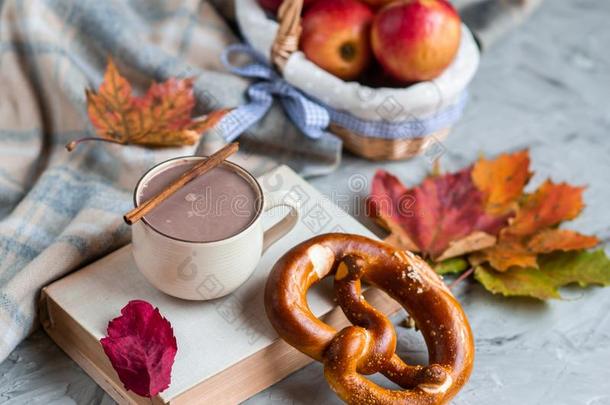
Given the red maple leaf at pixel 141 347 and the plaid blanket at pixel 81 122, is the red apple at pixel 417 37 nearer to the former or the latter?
the plaid blanket at pixel 81 122

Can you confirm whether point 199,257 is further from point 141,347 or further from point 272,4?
point 272,4

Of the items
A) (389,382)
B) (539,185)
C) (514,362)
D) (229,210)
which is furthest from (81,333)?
(539,185)

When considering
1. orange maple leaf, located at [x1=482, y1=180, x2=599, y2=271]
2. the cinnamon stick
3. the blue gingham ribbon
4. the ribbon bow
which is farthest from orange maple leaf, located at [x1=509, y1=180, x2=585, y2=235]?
the cinnamon stick

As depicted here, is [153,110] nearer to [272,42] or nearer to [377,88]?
[272,42]

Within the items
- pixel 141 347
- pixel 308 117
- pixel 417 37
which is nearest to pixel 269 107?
pixel 308 117

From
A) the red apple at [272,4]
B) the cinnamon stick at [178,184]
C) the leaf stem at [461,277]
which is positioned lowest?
the leaf stem at [461,277]

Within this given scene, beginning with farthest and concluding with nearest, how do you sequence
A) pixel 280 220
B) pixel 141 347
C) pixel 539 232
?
pixel 539 232, pixel 280 220, pixel 141 347

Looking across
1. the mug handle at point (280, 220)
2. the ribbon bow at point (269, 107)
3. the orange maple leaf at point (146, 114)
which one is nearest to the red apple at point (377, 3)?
the ribbon bow at point (269, 107)
